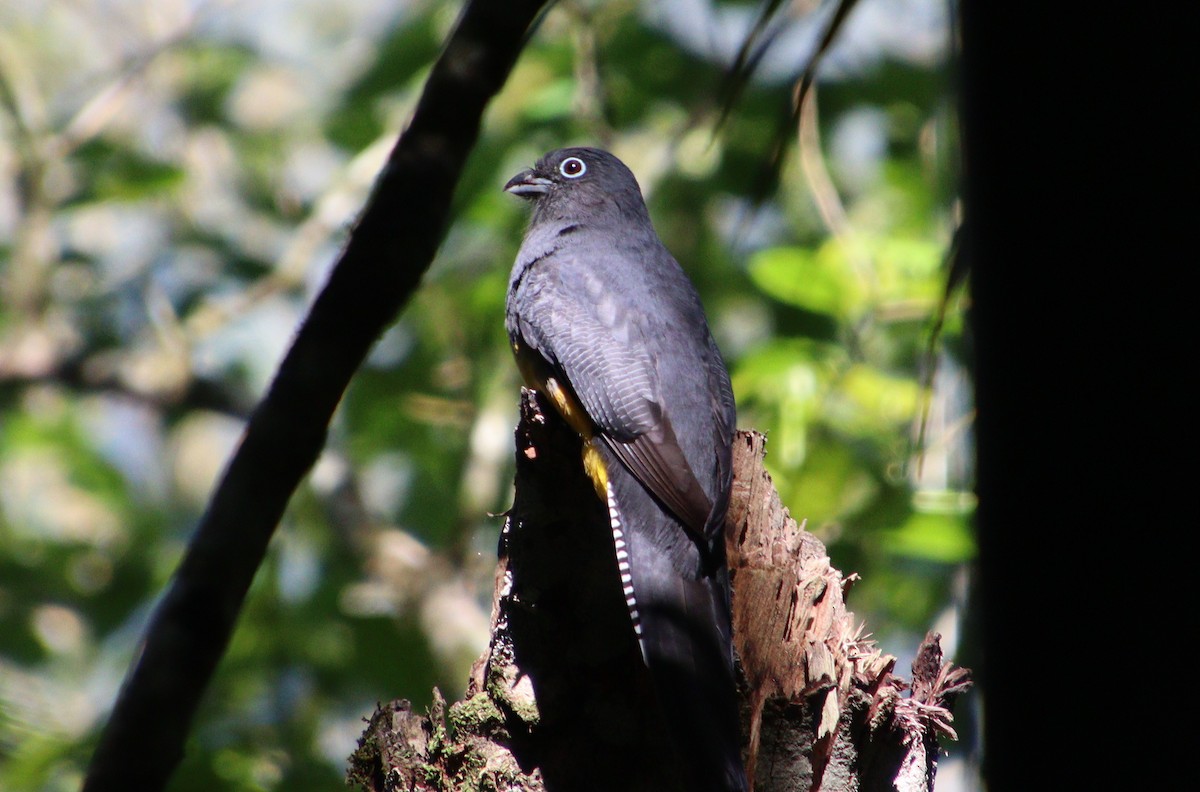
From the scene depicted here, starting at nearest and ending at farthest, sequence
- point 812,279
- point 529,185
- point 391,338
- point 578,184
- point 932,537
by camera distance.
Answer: point 932,537 < point 578,184 < point 529,185 < point 812,279 < point 391,338

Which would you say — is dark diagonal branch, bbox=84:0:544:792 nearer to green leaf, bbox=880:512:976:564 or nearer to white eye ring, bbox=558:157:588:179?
white eye ring, bbox=558:157:588:179

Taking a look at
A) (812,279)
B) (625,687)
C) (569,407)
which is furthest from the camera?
(812,279)

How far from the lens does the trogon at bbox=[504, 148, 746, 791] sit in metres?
3.31

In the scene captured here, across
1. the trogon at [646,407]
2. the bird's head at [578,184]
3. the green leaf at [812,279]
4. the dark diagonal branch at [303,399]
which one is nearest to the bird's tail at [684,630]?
the trogon at [646,407]

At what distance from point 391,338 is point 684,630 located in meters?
6.83

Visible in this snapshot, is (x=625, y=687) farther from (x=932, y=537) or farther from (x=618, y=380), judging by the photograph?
(x=932, y=537)

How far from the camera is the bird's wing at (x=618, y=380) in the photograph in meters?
4.00

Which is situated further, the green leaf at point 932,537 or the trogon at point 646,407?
the green leaf at point 932,537

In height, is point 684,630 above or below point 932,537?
below

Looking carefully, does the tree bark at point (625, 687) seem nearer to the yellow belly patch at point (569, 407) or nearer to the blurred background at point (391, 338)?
the yellow belly patch at point (569, 407)

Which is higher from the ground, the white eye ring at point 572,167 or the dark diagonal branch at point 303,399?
the white eye ring at point 572,167

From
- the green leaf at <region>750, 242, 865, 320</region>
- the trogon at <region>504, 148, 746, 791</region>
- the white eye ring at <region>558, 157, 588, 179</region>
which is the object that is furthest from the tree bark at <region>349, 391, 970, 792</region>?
the green leaf at <region>750, 242, 865, 320</region>

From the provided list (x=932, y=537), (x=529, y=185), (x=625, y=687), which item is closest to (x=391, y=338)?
(x=529, y=185)

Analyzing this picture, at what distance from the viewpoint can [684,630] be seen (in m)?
3.43
